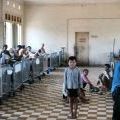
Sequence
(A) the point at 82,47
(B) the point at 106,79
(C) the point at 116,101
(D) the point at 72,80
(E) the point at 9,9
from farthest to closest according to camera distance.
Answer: (A) the point at 82,47 < (E) the point at 9,9 < (B) the point at 106,79 < (D) the point at 72,80 < (C) the point at 116,101

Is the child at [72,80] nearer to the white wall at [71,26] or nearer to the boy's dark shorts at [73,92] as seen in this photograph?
the boy's dark shorts at [73,92]

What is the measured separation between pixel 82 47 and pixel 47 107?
1355 centimetres

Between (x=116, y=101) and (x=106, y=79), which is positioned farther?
(x=106, y=79)

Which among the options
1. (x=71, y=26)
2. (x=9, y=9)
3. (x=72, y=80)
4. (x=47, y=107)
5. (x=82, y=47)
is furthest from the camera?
(x=82, y=47)

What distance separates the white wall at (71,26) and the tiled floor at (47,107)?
10.3 m

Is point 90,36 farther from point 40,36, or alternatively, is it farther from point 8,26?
point 8,26

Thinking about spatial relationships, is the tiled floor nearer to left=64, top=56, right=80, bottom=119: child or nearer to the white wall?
left=64, top=56, right=80, bottom=119: child

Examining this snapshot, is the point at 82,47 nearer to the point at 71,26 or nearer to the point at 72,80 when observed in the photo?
the point at 71,26

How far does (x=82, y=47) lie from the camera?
22.9 m

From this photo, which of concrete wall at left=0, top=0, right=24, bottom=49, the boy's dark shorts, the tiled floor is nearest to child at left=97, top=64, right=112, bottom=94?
the tiled floor

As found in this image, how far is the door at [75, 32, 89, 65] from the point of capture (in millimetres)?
22797

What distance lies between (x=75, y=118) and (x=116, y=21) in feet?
48.4

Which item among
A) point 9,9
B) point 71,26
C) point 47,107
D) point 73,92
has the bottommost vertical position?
point 47,107

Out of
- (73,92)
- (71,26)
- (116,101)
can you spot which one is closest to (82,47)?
(71,26)
